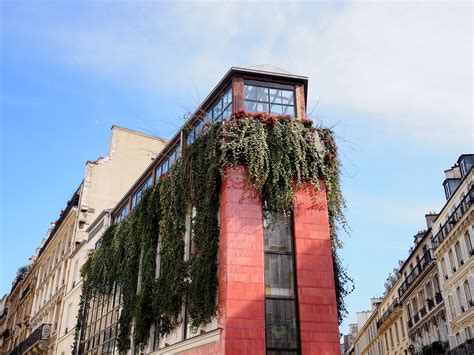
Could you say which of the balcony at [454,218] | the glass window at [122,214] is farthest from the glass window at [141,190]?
the balcony at [454,218]

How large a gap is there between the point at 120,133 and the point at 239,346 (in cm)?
2669

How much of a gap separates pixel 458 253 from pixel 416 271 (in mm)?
9679

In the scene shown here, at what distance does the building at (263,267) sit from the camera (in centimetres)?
1562

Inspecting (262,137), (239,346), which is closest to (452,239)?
(262,137)

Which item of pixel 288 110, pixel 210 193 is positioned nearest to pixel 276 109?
pixel 288 110

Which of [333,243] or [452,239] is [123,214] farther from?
[452,239]

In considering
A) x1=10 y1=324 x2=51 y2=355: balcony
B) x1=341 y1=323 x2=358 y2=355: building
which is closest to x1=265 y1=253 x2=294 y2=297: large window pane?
x1=10 y1=324 x2=51 y2=355: balcony

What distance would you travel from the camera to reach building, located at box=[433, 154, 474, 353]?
32.0 meters

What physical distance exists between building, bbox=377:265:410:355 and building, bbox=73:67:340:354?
32.9m

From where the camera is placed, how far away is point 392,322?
168 feet

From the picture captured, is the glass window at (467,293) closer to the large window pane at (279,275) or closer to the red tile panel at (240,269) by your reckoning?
the large window pane at (279,275)

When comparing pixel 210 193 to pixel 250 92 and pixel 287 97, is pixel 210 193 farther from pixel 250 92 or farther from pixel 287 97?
pixel 287 97

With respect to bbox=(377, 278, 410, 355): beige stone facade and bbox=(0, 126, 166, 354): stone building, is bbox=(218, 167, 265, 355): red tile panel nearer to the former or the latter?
bbox=(0, 126, 166, 354): stone building

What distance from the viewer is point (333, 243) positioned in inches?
727
